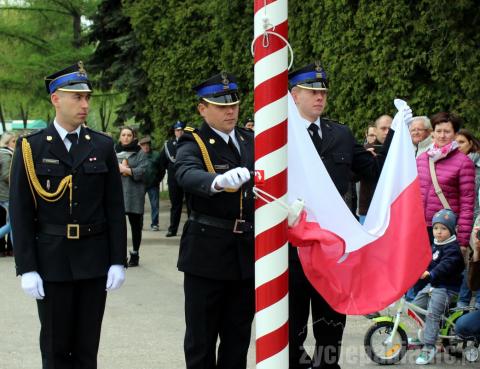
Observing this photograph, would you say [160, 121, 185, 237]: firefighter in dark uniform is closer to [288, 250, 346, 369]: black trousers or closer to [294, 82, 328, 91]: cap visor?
[288, 250, 346, 369]: black trousers

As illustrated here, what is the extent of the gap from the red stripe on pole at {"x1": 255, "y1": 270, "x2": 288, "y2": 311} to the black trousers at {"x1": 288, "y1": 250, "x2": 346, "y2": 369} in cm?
144

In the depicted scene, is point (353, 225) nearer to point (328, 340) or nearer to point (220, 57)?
point (328, 340)

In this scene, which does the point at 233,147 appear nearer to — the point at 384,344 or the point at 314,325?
the point at 314,325

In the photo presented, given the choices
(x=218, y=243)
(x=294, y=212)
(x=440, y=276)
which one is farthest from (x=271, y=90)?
(x=440, y=276)

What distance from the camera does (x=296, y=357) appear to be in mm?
6191

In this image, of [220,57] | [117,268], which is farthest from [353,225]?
[220,57]

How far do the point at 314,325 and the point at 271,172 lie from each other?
1941 millimetres

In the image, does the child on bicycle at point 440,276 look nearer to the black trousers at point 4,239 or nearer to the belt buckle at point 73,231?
the belt buckle at point 73,231

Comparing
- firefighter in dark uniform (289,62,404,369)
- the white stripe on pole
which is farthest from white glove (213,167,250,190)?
firefighter in dark uniform (289,62,404,369)

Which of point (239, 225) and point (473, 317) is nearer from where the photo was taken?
point (239, 225)

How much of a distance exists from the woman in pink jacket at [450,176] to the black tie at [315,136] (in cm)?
316

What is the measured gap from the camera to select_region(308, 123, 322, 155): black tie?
6117 millimetres

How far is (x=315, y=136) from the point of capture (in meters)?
6.13

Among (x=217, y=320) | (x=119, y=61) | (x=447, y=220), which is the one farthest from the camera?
(x=119, y=61)
